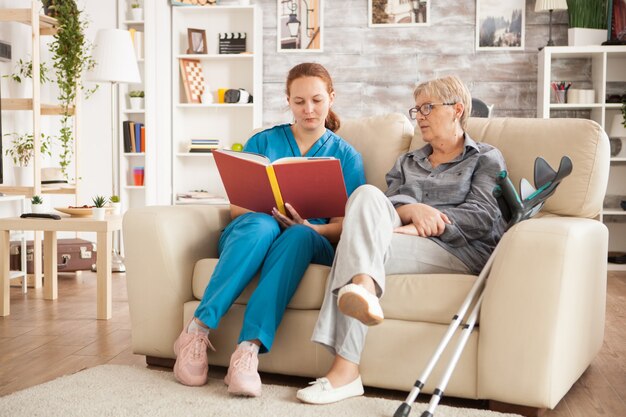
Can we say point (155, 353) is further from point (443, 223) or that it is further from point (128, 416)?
point (443, 223)

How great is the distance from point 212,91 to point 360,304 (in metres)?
4.29

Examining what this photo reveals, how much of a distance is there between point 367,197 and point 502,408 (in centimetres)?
70

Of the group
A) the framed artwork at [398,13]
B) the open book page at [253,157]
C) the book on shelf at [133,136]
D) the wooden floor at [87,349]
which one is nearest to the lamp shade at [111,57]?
the book on shelf at [133,136]

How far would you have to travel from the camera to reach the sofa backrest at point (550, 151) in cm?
242

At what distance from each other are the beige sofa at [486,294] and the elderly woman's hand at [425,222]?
17cm

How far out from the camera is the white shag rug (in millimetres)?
1935

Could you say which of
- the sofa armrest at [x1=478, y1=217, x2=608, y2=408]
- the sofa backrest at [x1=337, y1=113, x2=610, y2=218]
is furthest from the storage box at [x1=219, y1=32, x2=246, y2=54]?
the sofa armrest at [x1=478, y1=217, x2=608, y2=408]

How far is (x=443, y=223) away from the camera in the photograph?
2.24 m

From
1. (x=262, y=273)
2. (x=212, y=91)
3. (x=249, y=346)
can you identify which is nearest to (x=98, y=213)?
(x=262, y=273)

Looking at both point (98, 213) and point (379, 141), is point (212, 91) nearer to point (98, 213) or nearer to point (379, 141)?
point (98, 213)

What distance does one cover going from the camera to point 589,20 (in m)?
5.38

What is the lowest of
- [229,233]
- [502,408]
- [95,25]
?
[502,408]

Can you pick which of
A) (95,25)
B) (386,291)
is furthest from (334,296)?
(95,25)

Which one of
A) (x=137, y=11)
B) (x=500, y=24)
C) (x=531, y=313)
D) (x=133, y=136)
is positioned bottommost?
(x=531, y=313)
